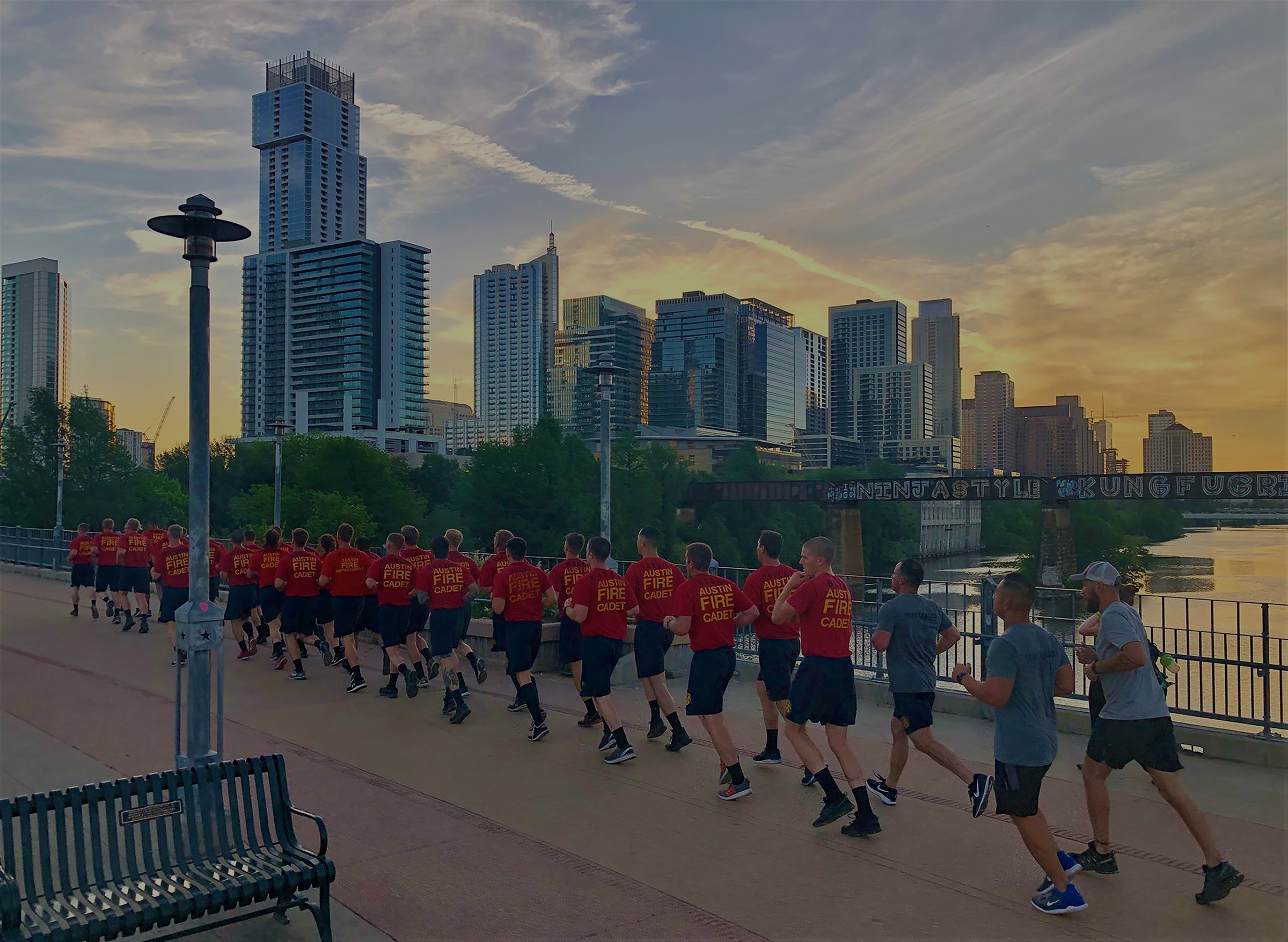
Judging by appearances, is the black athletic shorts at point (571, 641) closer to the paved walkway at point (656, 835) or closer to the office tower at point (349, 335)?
the paved walkway at point (656, 835)

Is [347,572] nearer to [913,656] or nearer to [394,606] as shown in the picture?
[394,606]

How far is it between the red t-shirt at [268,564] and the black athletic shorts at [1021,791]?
10.6m

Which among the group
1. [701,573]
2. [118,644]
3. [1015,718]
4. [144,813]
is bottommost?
[118,644]

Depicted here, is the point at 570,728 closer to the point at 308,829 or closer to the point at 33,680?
the point at 308,829

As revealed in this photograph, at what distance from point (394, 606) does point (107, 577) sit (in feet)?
32.2

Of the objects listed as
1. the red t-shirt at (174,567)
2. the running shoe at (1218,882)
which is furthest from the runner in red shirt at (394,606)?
the running shoe at (1218,882)

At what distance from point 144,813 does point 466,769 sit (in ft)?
11.8

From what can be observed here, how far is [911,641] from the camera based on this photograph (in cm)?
663

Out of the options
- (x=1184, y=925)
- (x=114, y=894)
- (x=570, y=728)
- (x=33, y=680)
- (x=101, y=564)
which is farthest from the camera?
(x=101, y=564)

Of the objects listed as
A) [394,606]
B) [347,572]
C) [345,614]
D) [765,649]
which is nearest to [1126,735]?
[765,649]

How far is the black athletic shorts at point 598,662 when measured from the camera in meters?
8.34

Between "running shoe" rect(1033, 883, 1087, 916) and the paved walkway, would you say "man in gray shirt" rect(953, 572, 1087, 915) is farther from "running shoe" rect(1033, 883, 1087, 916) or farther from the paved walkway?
the paved walkway

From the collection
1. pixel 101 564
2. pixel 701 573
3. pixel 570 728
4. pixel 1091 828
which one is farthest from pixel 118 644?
pixel 1091 828

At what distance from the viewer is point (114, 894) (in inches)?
170
